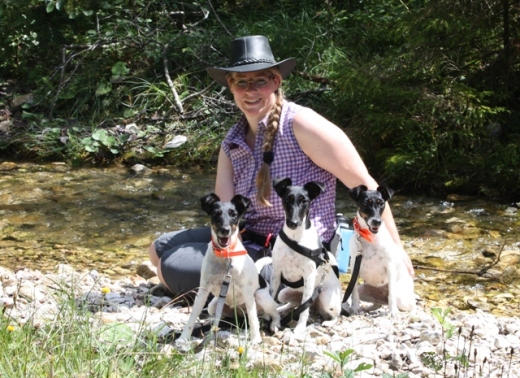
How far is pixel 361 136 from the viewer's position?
7.78 m

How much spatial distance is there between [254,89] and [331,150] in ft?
1.80

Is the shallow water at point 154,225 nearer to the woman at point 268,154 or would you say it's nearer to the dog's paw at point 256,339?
the woman at point 268,154

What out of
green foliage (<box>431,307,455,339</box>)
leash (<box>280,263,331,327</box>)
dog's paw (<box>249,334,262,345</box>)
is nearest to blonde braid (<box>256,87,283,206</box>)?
leash (<box>280,263,331,327</box>)

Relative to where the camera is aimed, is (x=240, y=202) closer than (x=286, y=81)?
Yes

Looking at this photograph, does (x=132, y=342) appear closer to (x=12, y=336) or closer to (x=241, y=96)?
(x=12, y=336)

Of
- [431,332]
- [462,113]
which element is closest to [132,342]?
[431,332]

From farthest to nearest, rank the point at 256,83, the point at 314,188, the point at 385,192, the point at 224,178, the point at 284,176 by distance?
the point at 224,178, the point at 284,176, the point at 256,83, the point at 385,192, the point at 314,188

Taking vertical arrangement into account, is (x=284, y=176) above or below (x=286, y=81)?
below

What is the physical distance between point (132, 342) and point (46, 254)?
315 centimetres

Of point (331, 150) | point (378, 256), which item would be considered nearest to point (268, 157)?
point (331, 150)

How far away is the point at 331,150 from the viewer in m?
4.05

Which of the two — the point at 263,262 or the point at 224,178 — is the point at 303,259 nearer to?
the point at 263,262

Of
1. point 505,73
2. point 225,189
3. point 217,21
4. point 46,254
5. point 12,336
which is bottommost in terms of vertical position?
point 46,254

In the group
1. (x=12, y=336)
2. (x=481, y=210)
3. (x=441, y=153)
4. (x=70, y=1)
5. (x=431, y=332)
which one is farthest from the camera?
(x=70, y=1)
